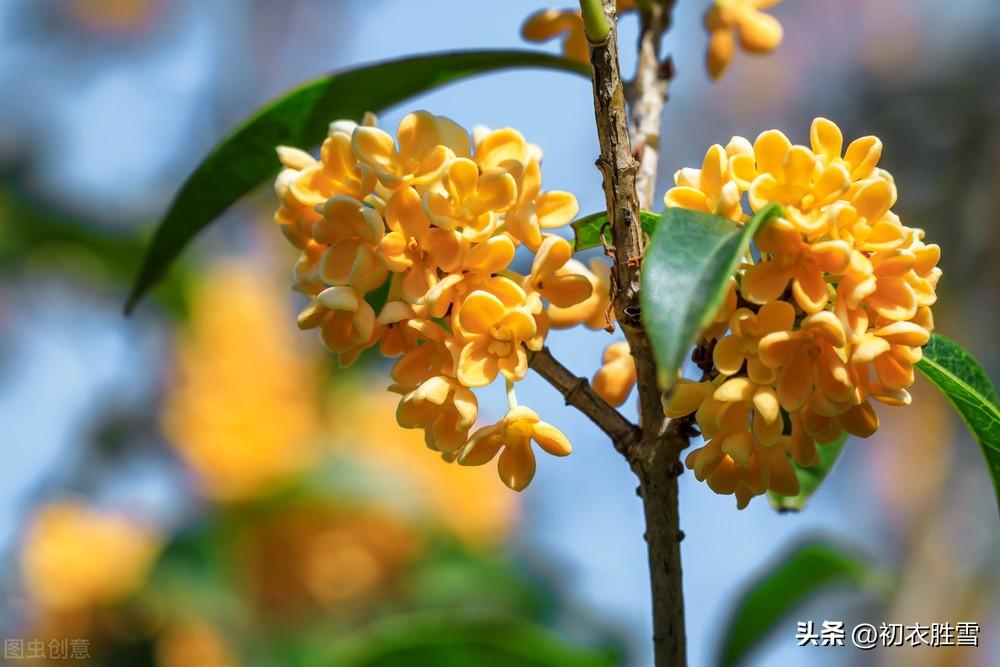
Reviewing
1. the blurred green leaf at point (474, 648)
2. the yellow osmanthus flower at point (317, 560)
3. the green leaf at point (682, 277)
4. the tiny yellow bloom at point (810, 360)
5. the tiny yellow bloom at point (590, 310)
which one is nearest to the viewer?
the green leaf at point (682, 277)

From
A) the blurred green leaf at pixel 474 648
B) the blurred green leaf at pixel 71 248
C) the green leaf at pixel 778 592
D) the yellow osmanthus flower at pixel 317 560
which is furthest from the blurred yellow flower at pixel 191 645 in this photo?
the green leaf at pixel 778 592

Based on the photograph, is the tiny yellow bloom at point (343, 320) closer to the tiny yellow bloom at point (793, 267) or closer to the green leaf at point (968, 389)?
the tiny yellow bloom at point (793, 267)

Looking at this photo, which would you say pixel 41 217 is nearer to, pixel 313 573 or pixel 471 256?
pixel 313 573

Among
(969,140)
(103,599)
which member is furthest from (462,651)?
(969,140)

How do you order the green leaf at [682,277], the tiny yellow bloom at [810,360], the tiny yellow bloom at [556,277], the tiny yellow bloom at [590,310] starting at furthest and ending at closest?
the tiny yellow bloom at [590,310], the tiny yellow bloom at [556,277], the tiny yellow bloom at [810,360], the green leaf at [682,277]

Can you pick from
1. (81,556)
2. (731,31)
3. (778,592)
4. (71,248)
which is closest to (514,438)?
(731,31)

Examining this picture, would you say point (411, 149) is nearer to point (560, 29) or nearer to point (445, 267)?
point (445, 267)
